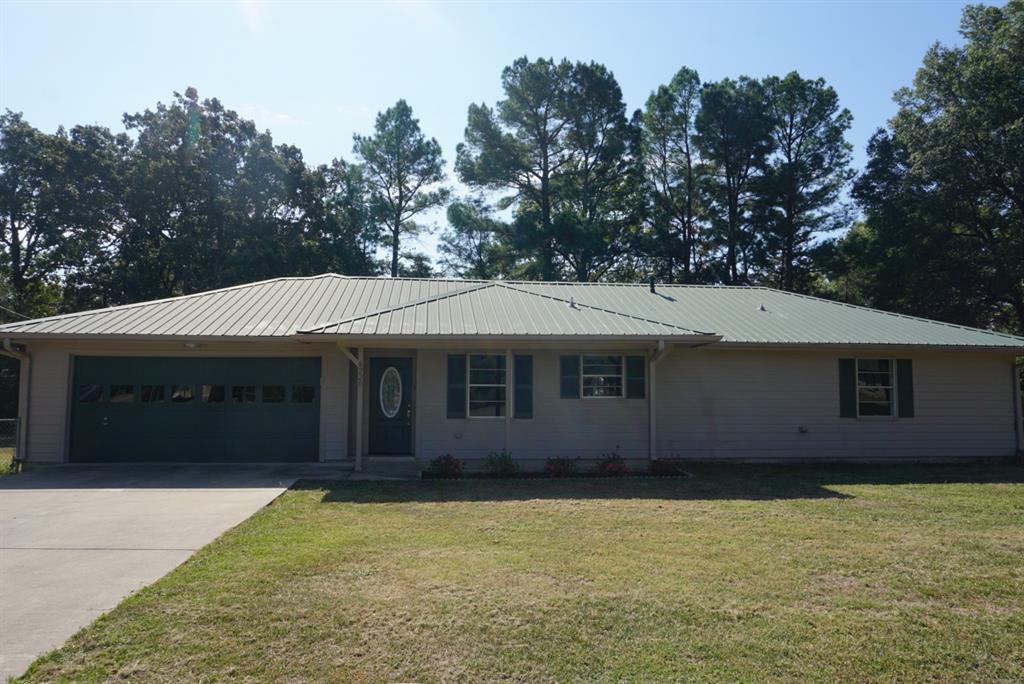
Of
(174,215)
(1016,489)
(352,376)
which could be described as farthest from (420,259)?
(1016,489)

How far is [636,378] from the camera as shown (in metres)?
11.9

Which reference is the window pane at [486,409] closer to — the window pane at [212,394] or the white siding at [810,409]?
the white siding at [810,409]

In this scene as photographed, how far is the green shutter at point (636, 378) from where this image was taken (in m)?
11.9

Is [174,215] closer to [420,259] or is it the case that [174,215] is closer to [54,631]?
[420,259]

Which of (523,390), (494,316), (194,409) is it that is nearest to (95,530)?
(194,409)

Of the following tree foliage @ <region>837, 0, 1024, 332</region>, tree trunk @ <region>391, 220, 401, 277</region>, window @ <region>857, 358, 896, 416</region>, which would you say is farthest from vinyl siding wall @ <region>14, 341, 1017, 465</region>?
tree trunk @ <region>391, 220, 401, 277</region>

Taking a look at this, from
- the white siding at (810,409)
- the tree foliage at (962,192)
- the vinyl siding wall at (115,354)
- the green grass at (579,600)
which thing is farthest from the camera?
the tree foliage at (962,192)

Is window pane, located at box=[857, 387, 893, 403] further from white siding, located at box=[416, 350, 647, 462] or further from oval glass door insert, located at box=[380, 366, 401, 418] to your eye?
oval glass door insert, located at box=[380, 366, 401, 418]

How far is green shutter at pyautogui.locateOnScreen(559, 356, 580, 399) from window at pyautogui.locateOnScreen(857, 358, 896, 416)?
5667 mm

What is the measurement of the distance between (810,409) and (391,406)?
8092 millimetres

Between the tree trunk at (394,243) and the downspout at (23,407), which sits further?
the tree trunk at (394,243)

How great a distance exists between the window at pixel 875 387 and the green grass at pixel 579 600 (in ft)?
16.5

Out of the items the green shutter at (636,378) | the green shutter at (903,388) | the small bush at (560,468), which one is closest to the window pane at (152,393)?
the small bush at (560,468)

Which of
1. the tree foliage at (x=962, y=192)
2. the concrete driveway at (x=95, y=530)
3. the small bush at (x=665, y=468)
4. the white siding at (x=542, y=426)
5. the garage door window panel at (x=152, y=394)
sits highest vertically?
the tree foliage at (x=962, y=192)
